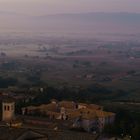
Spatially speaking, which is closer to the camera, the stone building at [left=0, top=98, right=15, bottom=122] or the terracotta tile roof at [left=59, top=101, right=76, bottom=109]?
the stone building at [left=0, top=98, right=15, bottom=122]

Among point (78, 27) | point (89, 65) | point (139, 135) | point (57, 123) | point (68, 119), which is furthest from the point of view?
point (78, 27)

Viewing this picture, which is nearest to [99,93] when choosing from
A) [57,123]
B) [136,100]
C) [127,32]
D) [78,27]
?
[136,100]

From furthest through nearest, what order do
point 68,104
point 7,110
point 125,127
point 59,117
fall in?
point 68,104, point 59,117, point 125,127, point 7,110

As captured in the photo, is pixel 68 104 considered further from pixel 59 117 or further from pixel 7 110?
pixel 7 110

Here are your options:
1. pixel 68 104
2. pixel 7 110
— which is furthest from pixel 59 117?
pixel 7 110

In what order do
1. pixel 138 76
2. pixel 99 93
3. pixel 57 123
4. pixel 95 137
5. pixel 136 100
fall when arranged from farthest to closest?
pixel 138 76 → pixel 99 93 → pixel 136 100 → pixel 57 123 → pixel 95 137

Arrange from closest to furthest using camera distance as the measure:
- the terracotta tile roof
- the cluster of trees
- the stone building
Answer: the cluster of trees → the stone building → the terracotta tile roof

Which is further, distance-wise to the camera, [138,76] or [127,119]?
[138,76]

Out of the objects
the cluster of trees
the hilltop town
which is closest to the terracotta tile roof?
the hilltop town

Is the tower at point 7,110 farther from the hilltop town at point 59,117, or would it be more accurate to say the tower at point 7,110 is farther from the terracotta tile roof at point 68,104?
the terracotta tile roof at point 68,104

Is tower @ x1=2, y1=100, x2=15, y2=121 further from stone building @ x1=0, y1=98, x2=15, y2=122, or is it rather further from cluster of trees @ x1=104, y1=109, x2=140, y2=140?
cluster of trees @ x1=104, y1=109, x2=140, y2=140

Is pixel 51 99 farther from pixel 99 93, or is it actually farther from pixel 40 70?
pixel 40 70
